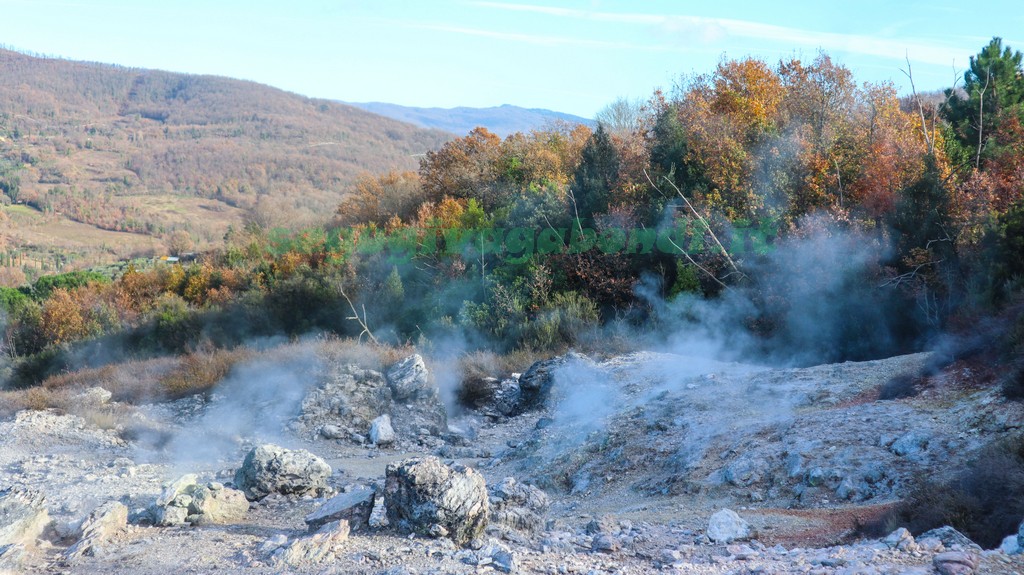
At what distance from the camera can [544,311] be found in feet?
63.4

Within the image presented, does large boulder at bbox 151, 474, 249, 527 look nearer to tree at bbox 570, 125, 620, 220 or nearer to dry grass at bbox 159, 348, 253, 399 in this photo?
dry grass at bbox 159, 348, 253, 399

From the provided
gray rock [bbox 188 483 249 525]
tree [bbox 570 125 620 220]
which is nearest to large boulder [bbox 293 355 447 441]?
gray rock [bbox 188 483 249 525]

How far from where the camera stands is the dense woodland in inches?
594

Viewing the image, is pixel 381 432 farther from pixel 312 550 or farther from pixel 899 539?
pixel 899 539

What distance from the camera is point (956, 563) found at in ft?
16.6

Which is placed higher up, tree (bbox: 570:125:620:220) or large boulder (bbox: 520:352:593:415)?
tree (bbox: 570:125:620:220)

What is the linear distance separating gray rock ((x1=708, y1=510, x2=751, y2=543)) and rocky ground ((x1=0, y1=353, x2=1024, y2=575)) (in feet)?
0.07

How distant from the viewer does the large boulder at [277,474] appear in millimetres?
8695

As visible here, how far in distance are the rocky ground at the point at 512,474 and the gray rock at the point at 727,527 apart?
0.07ft

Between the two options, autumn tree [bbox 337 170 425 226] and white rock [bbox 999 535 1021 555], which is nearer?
white rock [bbox 999 535 1021 555]

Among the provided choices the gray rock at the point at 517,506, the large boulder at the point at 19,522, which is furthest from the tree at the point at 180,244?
the gray rock at the point at 517,506

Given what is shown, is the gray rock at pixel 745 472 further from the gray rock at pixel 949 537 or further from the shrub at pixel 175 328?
the shrub at pixel 175 328

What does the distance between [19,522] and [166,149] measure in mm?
99819

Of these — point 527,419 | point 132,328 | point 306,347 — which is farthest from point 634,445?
point 132,328
